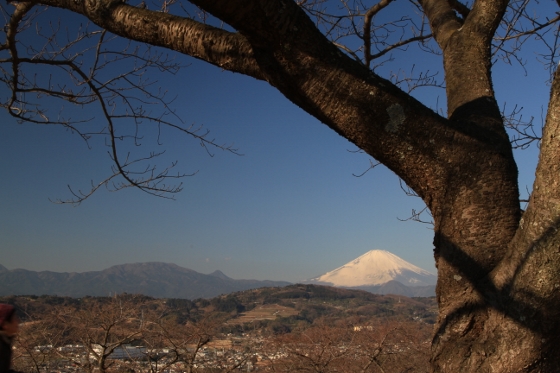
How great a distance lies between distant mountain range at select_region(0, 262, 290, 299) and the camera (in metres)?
47.2

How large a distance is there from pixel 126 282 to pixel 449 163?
67.1m

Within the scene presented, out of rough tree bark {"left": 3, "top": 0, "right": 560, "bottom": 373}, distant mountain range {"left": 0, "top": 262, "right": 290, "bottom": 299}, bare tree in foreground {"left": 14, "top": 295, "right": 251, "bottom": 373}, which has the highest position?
rough tree bark {"left": 3, "top": 0, "right": 560, "bottom": 373}

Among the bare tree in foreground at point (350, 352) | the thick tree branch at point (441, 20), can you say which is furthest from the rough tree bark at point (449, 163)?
the bare tree in foreground at point (350, 352)

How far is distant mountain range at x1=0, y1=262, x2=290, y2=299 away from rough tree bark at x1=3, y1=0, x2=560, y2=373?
3687 cm

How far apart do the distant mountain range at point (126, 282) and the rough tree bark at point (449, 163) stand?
121 feet

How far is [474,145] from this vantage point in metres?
1.48

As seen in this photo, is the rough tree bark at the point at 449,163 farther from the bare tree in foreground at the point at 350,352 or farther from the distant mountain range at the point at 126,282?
the distant mountain range at the point at 126,282

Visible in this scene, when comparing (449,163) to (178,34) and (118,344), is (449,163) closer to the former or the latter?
(178,34)

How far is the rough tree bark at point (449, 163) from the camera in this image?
3.97 ft

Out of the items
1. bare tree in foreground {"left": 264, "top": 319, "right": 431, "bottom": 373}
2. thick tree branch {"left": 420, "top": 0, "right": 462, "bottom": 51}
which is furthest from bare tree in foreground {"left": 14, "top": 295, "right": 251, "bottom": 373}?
thick tree branch {"left": 420, "top": 0, "right": 462, "bottom": 51}

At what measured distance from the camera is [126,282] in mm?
62312

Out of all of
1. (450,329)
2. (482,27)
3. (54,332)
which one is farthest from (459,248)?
(54,332)

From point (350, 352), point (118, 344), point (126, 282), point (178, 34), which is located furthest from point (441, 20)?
point (126, 282)

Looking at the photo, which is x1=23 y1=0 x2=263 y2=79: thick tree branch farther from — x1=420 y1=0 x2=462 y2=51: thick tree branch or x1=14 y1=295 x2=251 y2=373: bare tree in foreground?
x1=14 y1=295 x2=251 y2=373: bare tree in foreground
